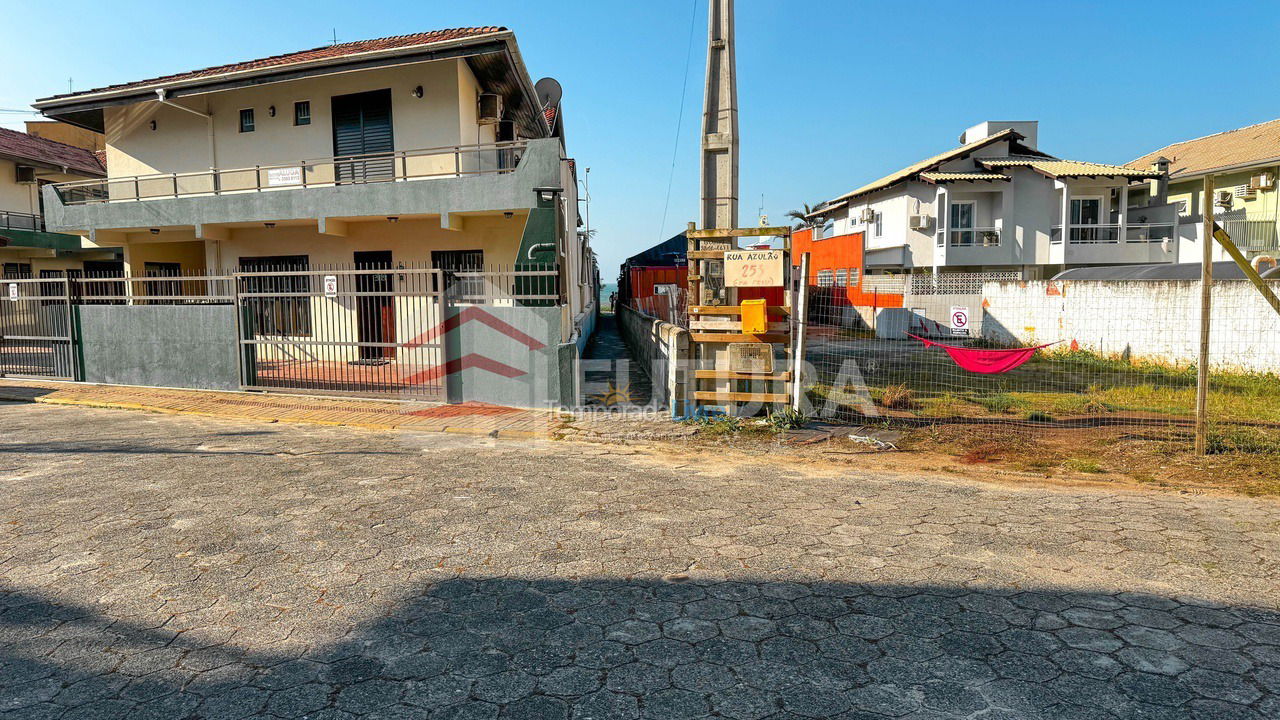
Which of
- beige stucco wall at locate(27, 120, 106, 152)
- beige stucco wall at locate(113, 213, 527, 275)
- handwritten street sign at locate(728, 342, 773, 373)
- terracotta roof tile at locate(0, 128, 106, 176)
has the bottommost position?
handwritten street sign at locate(728, 342, 773, 373)

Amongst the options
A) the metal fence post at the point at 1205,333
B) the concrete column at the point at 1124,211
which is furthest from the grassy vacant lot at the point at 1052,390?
the concrete column at the point at 1124,211

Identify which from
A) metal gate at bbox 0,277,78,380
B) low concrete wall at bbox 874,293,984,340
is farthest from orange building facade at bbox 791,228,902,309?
metal gate at bbox 0,277,78,380

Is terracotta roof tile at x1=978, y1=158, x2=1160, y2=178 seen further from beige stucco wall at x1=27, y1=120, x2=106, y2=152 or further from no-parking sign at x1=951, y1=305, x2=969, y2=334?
beige stucco wall at x1=27, y1=120, x2=106, y2=152

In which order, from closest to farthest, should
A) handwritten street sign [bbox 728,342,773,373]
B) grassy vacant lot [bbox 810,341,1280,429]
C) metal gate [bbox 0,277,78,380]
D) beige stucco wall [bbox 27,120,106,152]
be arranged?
handwritten street sign [bbox 728,342,773,373]
grassy vacant lot [bbox 810,341,1280,429]
metal gate [bbox 0,277,78,380]
beige stucco wall [bbox 27,120,106,152]

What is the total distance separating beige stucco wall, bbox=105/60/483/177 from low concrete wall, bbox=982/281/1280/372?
14.9 metres

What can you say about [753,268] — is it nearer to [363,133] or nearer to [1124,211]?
[363,133]

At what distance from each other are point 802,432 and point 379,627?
5992 mm

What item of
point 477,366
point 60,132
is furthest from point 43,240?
point 477,366

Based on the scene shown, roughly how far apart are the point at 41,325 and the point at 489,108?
10.1 metres

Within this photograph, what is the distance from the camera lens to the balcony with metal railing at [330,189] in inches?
552

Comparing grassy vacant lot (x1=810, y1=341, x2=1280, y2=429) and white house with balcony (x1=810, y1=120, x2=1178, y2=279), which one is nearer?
grassy vacant lot (x1=810, y1=341, x2=1280, y2=429)

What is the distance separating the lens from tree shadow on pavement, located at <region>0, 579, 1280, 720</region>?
2.82 m

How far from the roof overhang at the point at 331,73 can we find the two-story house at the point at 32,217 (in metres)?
7.60

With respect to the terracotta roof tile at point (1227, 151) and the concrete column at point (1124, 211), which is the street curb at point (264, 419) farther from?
the terracotta roof tile at point (1227, 151)
